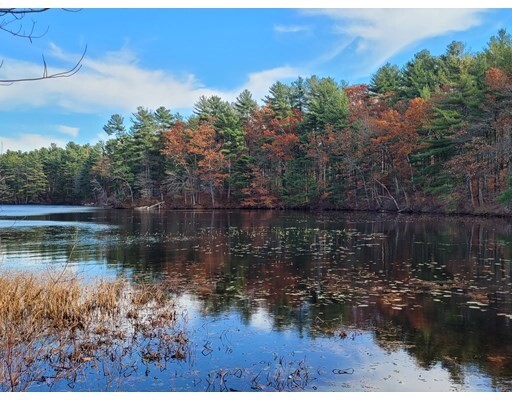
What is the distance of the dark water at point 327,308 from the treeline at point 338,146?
43.3 ft

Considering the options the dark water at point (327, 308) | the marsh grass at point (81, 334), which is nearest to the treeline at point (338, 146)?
the dark water at point (327, 308)

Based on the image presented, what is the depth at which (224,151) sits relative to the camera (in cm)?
5625

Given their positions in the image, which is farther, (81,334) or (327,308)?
(327,308)

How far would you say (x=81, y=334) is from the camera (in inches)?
290

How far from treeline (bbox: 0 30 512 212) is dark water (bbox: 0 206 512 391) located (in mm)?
13203

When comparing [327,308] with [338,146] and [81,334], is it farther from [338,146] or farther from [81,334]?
[338,146]

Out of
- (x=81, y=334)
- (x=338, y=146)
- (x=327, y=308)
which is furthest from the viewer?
(x=338, y=146)

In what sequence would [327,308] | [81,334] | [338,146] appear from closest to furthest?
[81,334], [327,308], [338,146]

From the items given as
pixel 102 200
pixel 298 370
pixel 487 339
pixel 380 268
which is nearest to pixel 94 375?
pixel 298 370

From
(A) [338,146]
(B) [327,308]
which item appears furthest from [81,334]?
(A) [338,146]

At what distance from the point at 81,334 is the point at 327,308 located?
4548 mm

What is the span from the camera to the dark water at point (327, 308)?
19.4 feet

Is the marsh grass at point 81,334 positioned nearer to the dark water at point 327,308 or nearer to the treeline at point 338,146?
the dark water at point 327,308

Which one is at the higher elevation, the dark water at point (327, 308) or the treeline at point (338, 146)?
the treeline at point (338, 146)
